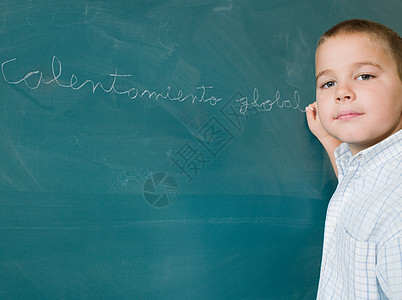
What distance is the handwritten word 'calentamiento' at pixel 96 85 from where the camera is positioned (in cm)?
84

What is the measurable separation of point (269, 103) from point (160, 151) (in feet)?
1.25

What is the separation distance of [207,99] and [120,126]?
264 mm

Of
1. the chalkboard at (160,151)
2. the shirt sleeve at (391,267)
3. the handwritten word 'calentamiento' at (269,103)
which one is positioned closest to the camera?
the shirt sleeve at (391,267)

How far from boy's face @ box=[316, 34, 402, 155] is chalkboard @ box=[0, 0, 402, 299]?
0.28 metres

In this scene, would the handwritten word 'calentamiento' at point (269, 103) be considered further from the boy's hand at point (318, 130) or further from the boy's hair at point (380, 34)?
the boy's hair at point (380, 34)

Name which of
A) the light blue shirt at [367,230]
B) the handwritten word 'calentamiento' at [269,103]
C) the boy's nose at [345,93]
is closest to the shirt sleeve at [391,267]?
the light blue shirt at [367,230]

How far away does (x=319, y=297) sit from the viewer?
0.89m

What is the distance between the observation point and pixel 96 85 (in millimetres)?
888

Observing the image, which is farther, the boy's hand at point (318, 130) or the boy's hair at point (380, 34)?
the boy's hand at point (318, 130)

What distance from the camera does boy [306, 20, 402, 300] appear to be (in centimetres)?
68

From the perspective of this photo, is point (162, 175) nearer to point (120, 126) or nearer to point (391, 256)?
point (120, 126)

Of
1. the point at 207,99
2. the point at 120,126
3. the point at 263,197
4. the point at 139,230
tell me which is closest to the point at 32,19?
the point at 120,126

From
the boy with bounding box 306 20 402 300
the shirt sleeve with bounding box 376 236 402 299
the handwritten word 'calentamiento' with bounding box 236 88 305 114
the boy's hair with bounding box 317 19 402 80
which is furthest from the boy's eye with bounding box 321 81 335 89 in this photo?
the shirt sleeve with bounding box 376 236 402 299

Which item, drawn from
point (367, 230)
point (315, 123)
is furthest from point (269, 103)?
point (367, 230)
